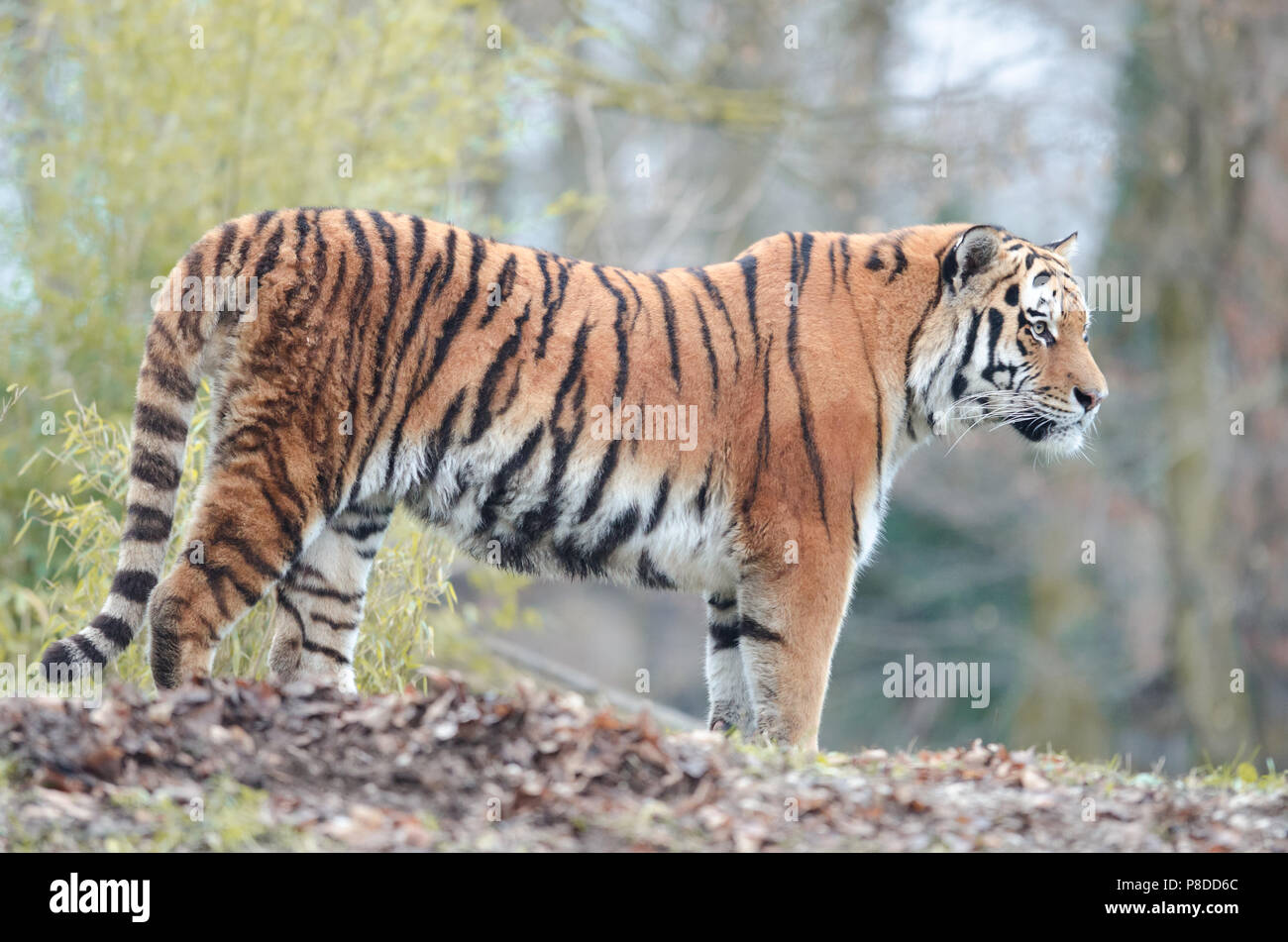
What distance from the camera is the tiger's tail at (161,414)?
17.0 feet

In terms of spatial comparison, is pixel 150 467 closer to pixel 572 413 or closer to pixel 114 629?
pixel 114 629

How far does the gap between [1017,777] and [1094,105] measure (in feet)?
36.1

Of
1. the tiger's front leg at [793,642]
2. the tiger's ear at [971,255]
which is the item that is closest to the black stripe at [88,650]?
the tiger's front leg at [793,642]

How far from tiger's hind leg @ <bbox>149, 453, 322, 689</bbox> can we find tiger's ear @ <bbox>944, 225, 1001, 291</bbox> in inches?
119

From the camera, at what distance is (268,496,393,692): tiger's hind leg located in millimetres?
6039

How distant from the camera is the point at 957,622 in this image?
16875 mm

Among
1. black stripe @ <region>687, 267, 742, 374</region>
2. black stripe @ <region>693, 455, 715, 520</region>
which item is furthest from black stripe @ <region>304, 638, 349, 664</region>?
black stripe @ <region>687, 267, 742, 374</region>

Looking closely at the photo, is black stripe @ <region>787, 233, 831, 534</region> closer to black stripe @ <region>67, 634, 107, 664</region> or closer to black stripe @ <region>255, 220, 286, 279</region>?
black stripe @ <region>255, 220, 286, 279</region>

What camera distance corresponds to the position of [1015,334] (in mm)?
6160

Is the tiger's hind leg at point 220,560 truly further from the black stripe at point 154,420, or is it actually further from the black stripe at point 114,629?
the black stripe at point 154,420

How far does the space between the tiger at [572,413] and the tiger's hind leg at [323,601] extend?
11 millimetres

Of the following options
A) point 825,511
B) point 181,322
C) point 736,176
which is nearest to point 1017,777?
point 825,511

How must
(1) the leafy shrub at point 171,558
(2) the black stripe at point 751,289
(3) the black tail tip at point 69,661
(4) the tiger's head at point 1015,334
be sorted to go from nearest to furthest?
(3) the black tail tip at point 69,661 → (2) the black stripe at point 751,289 → (4) the tiger's head at point 1015,334 → (1) the leafy shrub at point 171,558

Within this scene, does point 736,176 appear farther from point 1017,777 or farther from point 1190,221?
point 1017,777
